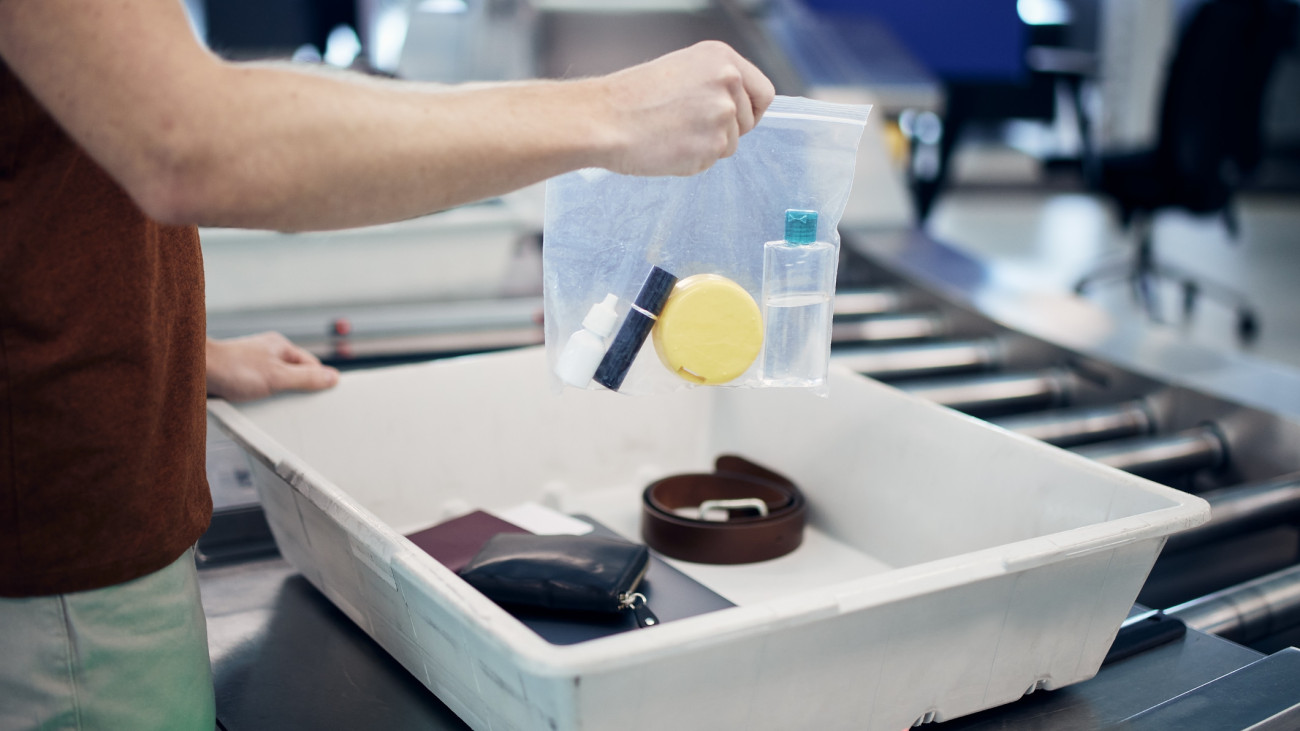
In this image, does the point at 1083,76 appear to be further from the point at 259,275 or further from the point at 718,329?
the point at 718,329

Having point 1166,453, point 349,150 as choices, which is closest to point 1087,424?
point 1166,453

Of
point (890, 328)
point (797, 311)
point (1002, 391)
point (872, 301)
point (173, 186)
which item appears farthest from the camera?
point (872, 301)

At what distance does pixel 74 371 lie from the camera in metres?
0.56

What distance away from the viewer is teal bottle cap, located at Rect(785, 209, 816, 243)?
0.76 meters

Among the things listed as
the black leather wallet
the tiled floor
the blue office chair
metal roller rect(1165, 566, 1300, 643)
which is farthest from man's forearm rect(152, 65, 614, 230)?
the blue office chair

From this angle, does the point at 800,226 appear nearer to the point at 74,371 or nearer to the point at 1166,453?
the point at 74,371

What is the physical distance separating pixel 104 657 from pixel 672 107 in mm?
479

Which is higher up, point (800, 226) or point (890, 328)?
point (800, 226)

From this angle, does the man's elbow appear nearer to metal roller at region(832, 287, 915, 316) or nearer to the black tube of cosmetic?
the black tube of cosmetic

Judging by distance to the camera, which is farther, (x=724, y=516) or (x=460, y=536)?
(x=724, y=516)

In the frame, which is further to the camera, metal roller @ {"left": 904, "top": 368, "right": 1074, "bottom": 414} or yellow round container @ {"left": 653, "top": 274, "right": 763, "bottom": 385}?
metal roller @ {"left": 904, "top": 368, "right": 1074, "bottom": 414}

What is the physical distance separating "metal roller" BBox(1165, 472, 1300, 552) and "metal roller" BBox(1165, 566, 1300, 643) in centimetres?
16

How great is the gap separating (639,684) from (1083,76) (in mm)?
5340

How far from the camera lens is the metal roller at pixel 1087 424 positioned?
1.47m
